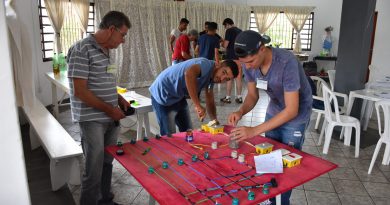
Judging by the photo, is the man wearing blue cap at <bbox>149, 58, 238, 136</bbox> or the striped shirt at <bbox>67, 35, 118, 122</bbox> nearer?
the striped shirt at <bbox>67, 35, 118, 122</bbox>

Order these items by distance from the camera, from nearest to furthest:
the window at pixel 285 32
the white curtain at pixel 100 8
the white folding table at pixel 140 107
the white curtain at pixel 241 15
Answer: the white folding table at pixel 140 107 < the white curtain at pixel 100 8 < the white curtain at pixel 241 15 < the window at pixel 285 32

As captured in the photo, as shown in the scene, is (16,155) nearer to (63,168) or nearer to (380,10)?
(63,168)

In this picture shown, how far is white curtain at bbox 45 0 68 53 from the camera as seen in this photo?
5426 millimetres

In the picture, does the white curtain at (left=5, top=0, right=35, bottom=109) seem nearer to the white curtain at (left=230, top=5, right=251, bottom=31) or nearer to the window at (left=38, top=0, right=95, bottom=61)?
the window at (left=38, top=0, right=95, bottom=61)

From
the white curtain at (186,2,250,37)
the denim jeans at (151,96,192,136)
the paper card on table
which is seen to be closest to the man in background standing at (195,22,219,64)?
the white curtain at (186,2,250,37)

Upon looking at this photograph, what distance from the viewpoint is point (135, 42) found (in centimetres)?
727

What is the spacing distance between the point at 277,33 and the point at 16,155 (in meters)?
10.1

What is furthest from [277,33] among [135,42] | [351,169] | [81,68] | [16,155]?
[16,155]

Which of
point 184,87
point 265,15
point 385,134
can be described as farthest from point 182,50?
point 265,15

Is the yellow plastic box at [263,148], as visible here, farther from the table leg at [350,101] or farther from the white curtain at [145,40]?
the white curtain at [145,40]

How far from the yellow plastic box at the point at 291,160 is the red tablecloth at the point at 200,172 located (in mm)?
25

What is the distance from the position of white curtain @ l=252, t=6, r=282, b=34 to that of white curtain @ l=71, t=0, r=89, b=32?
5350 mm

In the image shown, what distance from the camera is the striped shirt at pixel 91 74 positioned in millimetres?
1879

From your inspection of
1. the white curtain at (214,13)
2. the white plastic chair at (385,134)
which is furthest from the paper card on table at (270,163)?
the white curtain at (214,13)
